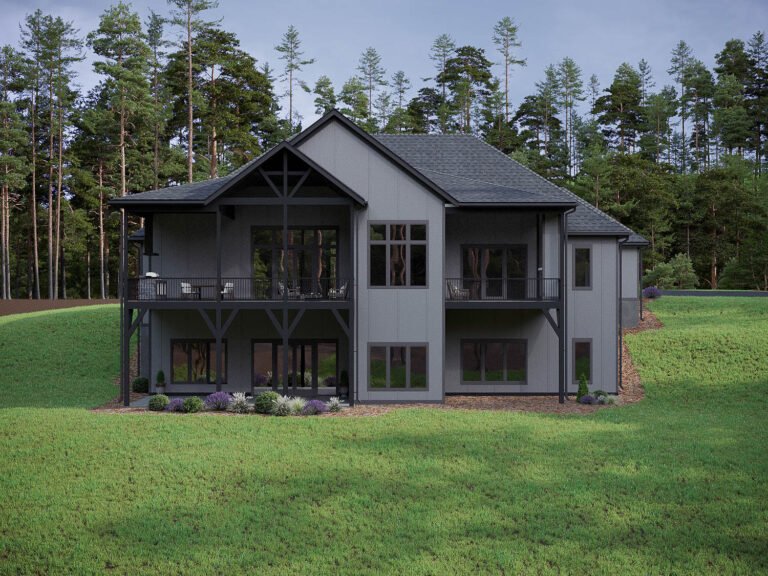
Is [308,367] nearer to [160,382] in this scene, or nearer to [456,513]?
[160,382]

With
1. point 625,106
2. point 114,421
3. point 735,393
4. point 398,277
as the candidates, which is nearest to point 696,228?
point 625,106

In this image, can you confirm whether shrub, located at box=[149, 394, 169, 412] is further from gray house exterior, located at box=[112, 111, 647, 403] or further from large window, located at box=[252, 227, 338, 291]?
large window, located at box=[252, 227, 338, 291]

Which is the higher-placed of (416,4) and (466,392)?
(416,4)

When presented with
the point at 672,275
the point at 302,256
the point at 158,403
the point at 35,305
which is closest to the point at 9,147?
the point at 35,305

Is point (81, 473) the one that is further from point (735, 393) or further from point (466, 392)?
point (735, 393)

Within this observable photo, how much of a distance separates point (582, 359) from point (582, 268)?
3026mm

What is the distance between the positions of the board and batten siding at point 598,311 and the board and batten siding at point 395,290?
4941mm

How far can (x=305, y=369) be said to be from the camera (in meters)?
21.5

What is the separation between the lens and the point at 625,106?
202ft

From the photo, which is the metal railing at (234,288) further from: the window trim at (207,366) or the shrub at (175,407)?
the shrub at (175,407)

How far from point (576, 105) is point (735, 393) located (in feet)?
150

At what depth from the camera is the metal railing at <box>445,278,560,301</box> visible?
70.1ft

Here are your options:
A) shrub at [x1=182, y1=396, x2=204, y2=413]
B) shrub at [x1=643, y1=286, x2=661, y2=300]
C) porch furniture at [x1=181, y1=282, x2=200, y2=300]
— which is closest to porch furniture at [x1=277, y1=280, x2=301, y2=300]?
porch furniture at [x1=181, y1=282, x2=200, y2=300]

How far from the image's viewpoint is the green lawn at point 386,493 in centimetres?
898
